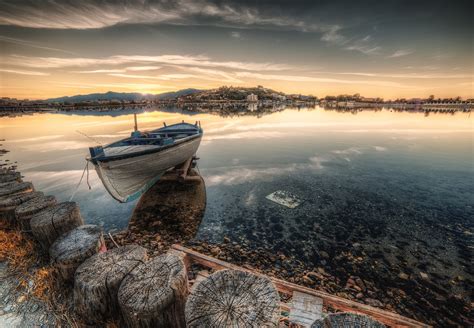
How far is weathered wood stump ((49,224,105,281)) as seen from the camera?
15.4ft

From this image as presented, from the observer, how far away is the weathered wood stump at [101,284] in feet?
13.0

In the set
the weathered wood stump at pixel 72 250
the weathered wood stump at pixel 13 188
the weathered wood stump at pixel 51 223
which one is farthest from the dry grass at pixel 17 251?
the weathered wood stump at pixel 72 250

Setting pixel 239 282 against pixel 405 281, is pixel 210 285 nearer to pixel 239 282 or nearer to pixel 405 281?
pixel 239 282

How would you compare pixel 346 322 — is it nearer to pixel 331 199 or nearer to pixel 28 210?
pixel 28 210

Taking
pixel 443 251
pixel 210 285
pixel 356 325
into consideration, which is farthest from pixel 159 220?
pixel 443 251

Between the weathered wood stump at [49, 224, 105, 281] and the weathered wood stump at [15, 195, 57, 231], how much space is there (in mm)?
2294

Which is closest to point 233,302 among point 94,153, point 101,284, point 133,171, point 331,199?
point 101,284

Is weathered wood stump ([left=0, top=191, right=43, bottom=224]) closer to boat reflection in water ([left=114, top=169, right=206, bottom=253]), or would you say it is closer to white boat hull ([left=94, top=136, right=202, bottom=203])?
white boat hull ([left=94, top=136, right=202, bottom=203])

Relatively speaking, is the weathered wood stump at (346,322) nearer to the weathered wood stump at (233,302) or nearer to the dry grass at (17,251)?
the weathered wood stump at (233,302)

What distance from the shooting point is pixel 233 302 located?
306 cm

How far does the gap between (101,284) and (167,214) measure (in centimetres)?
797

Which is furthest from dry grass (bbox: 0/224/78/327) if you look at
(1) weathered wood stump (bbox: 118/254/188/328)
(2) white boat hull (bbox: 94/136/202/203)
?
(2) white boat hull (bbox: 94/136/202/203)

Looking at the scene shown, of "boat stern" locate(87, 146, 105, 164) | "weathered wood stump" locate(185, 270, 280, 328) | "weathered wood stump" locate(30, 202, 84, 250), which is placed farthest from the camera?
"boat stern" locate(87, 146, 105, 164)

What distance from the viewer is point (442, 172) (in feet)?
60.6
